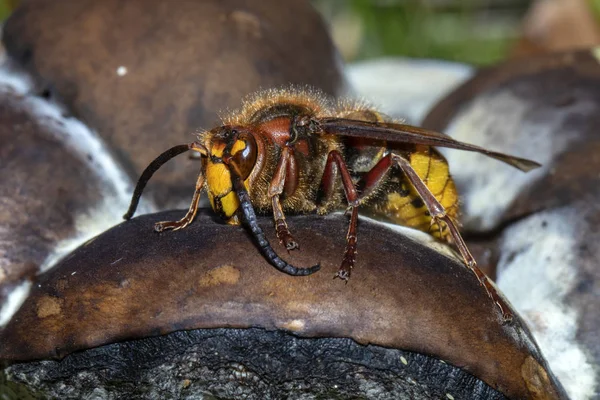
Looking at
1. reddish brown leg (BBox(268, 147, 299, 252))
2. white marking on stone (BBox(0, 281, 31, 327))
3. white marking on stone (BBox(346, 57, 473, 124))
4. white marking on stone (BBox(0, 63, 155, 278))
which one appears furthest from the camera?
white marking on stone (BBox(346, 57, 473, 124))

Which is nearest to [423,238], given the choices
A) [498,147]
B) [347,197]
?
[347,197]

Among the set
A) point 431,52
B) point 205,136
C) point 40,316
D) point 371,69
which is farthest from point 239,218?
point 431,52

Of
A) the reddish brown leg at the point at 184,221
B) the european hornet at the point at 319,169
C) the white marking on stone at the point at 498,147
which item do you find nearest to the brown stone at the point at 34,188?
the european hornet at the point at 319,169

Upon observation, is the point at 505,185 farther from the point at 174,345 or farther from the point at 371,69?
the point at 371,69

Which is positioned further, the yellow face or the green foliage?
the green foliage

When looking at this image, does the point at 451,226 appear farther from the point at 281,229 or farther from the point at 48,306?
the point at 48,306

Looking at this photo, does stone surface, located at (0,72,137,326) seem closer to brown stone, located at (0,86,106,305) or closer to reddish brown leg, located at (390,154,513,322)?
brown stone, located at (0,86,106,305)

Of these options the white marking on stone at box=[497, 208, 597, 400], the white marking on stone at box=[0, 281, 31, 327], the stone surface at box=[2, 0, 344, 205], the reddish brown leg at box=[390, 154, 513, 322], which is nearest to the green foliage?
the stone surface at box=[2, 0, 344, 205]
